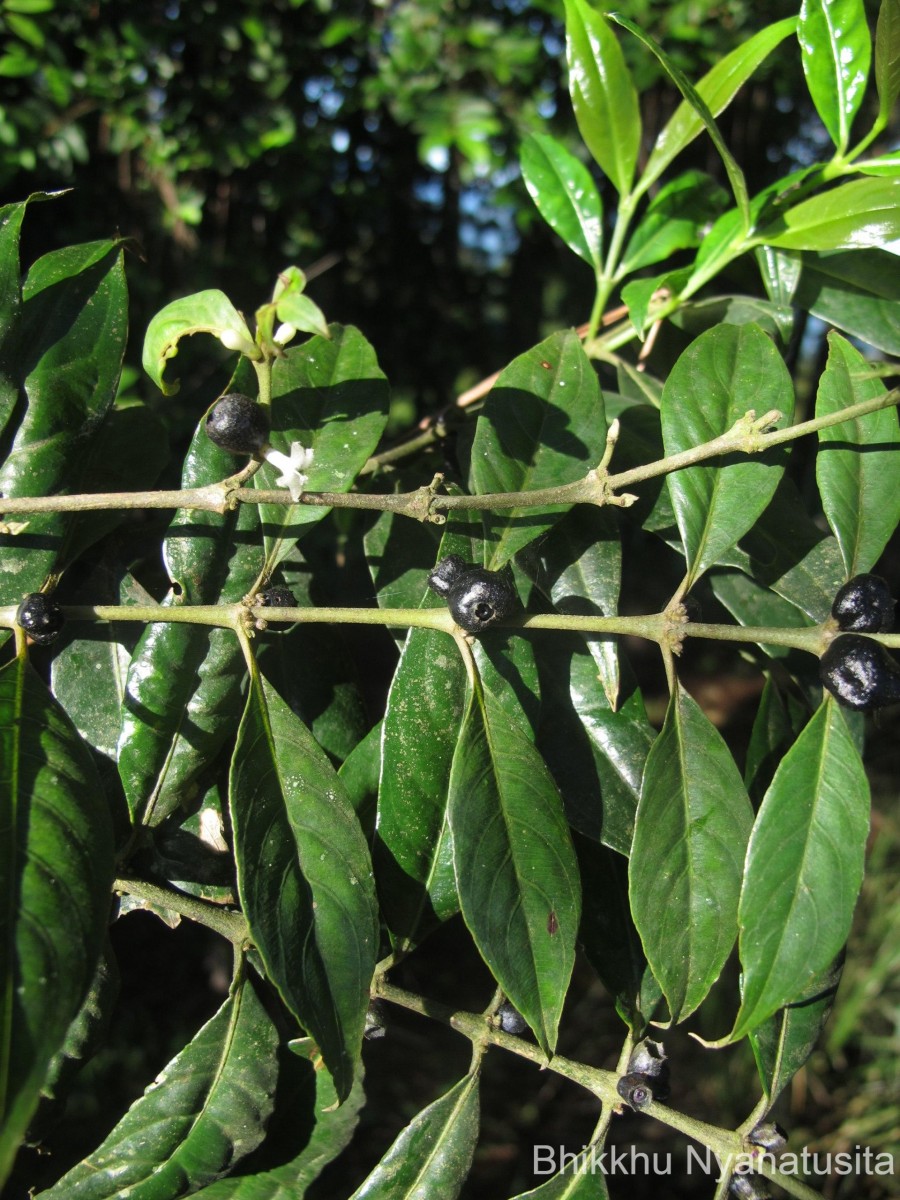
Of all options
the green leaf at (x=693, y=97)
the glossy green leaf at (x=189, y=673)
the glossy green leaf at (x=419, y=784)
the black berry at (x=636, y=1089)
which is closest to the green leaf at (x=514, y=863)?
the glossy green leaf at (x=419, y=784)

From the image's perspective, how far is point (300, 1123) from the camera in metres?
0.98

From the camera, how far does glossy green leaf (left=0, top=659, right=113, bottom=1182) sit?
0.58m

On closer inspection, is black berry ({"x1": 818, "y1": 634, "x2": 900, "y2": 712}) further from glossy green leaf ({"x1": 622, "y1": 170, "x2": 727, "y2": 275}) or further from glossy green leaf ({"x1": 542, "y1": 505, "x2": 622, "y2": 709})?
glossy green leaf ({"x1": 622, "y1": 170, "x2": 727, "y2": 275})

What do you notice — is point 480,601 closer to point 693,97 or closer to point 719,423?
point 719,423

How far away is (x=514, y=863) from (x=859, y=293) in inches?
35.0

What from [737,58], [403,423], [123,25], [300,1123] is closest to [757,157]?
[403,423]

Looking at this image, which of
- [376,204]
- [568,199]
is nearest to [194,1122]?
[568,199]

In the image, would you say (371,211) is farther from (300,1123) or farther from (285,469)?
(300,1123)

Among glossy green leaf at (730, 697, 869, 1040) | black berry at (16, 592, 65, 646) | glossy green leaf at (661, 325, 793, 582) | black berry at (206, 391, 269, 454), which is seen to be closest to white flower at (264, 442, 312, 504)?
black berry at (206, 391, 269, 454)

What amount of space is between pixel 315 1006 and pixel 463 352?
134 inches

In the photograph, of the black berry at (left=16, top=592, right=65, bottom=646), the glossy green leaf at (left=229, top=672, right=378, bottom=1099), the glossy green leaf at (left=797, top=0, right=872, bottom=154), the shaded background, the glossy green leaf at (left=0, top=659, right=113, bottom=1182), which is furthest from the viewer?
the shaded background

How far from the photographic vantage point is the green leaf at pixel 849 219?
3.29 ft

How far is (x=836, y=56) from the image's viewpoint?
1.11 meters

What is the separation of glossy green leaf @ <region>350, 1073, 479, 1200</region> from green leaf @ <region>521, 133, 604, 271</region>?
1138 millimetres
